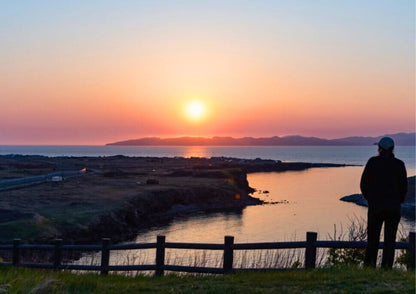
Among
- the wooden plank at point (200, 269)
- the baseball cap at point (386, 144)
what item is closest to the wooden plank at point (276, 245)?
the wooden plank at point (200, 269)

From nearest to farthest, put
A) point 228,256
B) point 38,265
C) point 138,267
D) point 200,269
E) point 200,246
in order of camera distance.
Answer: point 228,256 < point 200,269 < point 200,246 < point 138,267 < point 38,265

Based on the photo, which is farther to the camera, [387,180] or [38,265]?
[38,265]

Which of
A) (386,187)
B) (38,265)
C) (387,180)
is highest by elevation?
(387,180)

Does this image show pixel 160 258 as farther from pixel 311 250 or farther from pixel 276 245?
pixel 311 250

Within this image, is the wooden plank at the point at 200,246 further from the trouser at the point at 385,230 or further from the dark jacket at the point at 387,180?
the dark jacket at the point at 387,180

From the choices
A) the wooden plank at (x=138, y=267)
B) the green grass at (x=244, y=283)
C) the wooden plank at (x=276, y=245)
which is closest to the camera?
the green grass at (x=244, y=283)

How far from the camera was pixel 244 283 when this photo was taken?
32.3ft

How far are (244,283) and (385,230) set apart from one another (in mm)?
3109

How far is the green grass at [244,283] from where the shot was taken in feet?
29.6

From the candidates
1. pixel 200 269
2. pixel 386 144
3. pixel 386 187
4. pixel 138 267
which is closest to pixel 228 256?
pixel 200 269

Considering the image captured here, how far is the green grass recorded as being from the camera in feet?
29.6

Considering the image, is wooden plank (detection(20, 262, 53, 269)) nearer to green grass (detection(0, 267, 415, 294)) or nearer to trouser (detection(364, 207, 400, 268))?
green grass (detection(0, 267, 415, 294))

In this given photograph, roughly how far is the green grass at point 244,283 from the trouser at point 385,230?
514mm

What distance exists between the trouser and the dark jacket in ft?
0.50
